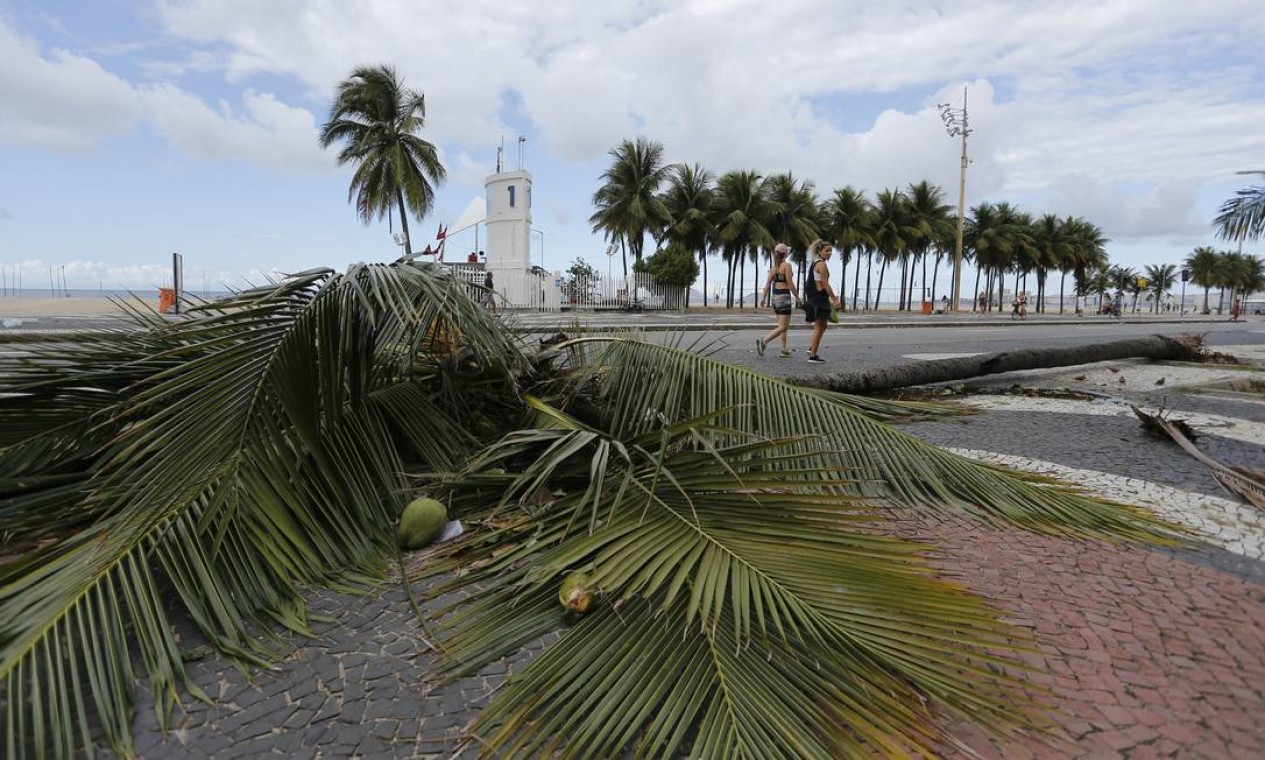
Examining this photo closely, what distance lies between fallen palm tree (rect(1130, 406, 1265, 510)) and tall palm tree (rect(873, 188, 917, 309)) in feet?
167

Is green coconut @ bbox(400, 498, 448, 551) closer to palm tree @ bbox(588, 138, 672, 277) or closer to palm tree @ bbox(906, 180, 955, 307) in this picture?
palm tree @ bbox(588, 138, 672, 277)

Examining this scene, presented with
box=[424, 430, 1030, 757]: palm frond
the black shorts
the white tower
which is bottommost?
box=[424, 430, 1030, 757]: palm frond

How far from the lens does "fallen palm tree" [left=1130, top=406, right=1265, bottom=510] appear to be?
3.17m

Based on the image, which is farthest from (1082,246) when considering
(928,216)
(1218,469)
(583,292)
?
(1218,469)

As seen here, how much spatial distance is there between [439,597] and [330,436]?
2.23ft

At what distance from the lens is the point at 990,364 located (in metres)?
6.75

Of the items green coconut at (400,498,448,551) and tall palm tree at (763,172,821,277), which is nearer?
green coconut at (400,498,448,551)

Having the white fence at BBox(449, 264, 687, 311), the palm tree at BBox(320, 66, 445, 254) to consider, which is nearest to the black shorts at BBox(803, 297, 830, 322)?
the white fence at BBox(449, 264, 687, 311)

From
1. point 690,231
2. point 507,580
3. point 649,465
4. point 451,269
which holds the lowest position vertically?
point 507,580

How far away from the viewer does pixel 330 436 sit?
7.40 feet

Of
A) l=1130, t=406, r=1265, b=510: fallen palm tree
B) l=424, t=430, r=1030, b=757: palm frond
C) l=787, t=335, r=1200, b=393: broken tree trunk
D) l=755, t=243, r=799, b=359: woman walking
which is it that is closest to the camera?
l=424, t=430, r=1030, b=757: palm frond

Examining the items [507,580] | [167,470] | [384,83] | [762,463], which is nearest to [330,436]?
[167,470]

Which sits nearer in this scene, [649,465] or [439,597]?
[439,597]

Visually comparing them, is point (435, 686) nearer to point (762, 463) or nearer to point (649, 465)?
point (649, 465)
